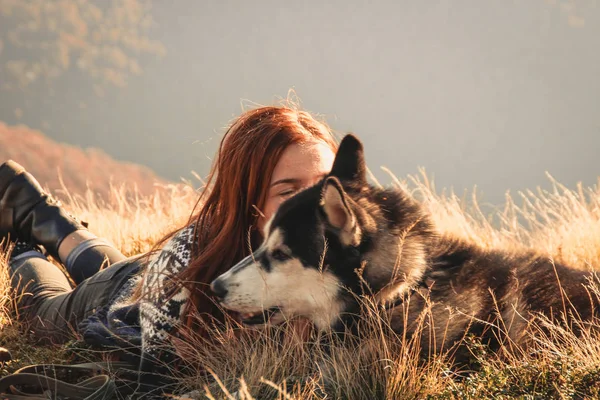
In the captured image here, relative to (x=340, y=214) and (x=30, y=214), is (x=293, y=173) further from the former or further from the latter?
Answer: (x=30, y=214)

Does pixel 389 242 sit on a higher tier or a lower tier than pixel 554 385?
higher

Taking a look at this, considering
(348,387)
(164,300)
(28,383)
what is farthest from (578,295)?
(28,383)

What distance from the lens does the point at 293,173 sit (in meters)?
3.97

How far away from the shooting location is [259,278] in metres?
3.29

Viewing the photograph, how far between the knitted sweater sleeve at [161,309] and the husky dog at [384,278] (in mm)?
568

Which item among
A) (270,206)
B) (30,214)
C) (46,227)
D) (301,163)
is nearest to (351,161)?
(301,163)

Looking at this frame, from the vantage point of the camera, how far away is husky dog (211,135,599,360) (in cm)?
319

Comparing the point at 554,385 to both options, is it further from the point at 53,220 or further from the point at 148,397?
the point at 53,220

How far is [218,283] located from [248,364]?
1.44ft

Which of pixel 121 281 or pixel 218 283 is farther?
pixel 121 281

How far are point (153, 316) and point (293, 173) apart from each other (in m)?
1.14

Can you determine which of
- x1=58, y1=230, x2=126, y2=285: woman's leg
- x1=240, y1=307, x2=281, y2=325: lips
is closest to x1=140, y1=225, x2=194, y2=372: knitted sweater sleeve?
x1=240, y1=307, x2=281, y2=325: lips

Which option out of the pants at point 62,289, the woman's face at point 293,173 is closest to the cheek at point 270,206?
the woman's face at point 293,173

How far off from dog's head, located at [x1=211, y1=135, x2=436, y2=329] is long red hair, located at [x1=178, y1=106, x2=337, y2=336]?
477 mm
